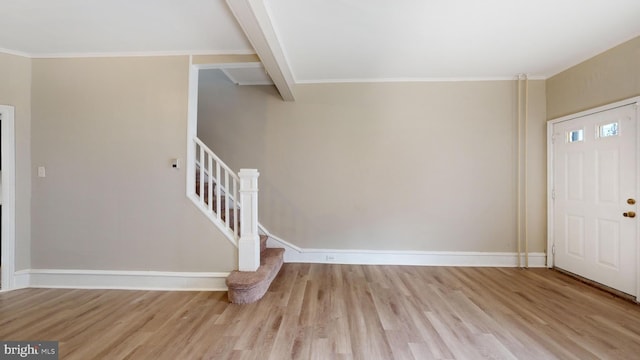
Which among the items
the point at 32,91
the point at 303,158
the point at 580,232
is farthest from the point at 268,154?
the point at 580,232

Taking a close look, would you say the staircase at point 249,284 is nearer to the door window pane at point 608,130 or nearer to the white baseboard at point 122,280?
the white baseboard at point 122,280

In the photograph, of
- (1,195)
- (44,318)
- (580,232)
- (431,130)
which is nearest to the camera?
(44,318)

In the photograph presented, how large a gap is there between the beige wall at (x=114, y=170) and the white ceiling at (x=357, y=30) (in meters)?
0.35

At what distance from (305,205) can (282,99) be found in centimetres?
161

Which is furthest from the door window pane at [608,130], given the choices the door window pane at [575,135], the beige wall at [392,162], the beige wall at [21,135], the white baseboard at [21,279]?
the white baseboard at [21,279]

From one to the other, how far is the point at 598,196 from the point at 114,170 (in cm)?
552

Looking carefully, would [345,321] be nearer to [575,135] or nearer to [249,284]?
[249,284]

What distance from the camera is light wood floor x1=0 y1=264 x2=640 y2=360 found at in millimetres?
1774

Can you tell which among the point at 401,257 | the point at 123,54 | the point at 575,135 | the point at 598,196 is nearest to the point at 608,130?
the point at 575,135

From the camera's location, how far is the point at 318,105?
3.64 meters

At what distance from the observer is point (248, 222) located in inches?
107

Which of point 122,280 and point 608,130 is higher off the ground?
point 608,130

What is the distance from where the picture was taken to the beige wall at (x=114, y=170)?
2.80m

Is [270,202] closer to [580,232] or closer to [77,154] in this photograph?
[77,154]
